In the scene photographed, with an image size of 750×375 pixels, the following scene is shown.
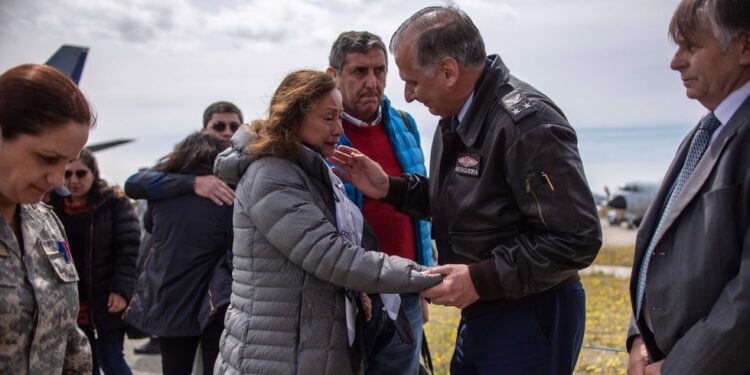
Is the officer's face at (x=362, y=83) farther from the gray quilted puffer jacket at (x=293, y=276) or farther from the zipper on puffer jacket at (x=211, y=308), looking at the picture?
the zipper on puffer jacket at (x=211, y=308)

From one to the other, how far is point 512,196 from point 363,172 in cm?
91

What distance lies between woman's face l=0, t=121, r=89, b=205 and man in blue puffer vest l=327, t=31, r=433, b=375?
164 centimetres

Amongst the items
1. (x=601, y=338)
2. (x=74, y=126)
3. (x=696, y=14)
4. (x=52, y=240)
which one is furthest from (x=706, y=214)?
(x=601, y=338)

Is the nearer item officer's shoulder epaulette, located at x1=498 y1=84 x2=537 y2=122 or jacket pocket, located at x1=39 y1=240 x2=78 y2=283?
jacket pocket, located at x1=39 y1=240 x2=78 y2=283

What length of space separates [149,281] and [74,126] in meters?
2.36

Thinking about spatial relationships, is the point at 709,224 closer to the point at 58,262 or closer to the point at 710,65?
the point at 710,65

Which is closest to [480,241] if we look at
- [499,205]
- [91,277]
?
[499,205]

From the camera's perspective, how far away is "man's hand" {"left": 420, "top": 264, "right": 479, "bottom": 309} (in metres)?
2.51

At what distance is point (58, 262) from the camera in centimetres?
207

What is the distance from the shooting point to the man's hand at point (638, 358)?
2.15 m

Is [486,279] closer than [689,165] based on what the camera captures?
→ No

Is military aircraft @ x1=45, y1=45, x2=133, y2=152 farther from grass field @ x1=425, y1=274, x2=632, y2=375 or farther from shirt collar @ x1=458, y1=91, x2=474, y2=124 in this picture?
shirt collar @ x1=458, y1=91, x2=474, y2=124

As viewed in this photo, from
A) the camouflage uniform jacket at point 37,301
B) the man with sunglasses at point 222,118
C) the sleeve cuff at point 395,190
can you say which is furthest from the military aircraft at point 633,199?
the camouflage uniform jacket at point 37,301

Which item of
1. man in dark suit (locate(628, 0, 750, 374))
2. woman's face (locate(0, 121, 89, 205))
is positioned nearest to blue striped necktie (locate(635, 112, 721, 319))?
man in dark suit (locate(628, 0, 750, 374))
